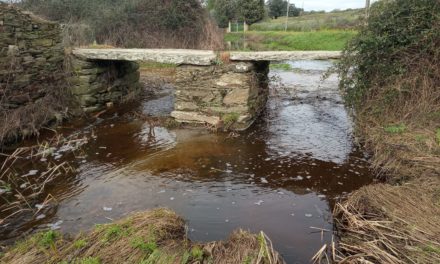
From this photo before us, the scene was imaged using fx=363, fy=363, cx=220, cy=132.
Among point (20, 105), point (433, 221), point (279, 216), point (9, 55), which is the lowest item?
point (279, 216)

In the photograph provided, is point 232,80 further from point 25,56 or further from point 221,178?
A: point 25,56

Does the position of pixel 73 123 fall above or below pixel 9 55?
below

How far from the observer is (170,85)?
13.1m

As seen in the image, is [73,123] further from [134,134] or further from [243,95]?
[243,95]

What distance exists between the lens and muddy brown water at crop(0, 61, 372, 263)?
187 inches

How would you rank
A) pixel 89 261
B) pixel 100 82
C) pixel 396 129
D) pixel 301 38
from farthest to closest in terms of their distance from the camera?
pixel 301 38, pixel 100 82, pixel 396 129, pixel 89 261

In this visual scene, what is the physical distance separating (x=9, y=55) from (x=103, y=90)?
280 centimetres

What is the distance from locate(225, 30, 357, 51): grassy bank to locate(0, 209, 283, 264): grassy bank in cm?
1545

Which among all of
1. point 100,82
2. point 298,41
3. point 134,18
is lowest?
point 100,82

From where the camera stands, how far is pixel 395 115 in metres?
6.91

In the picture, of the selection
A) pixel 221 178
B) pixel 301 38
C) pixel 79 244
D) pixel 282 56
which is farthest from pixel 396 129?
pixel 301 38

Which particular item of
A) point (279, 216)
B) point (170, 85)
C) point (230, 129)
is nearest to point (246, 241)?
point (279, 216)

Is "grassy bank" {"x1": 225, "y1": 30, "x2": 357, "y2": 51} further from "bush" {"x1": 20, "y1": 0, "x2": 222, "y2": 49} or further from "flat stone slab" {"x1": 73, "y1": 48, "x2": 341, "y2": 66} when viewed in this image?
"flat stone slab" {"x1": 73, "y1": 48, "x2": 341, "y2": 66}

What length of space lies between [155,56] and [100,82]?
2.24 metres
